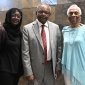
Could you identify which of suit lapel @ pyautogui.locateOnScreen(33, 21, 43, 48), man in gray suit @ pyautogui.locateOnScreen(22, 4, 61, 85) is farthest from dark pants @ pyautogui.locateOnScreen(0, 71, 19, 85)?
suit lapel @ pyautogui.locateOnScreen(33, 21, 43, 48)

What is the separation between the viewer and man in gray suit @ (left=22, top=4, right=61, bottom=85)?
3393 millimetres

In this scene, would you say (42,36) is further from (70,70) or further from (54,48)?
(70,70)

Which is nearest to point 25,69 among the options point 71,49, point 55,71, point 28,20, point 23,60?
point 23,60

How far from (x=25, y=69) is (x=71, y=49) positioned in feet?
1.91

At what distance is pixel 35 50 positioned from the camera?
3.41 meters

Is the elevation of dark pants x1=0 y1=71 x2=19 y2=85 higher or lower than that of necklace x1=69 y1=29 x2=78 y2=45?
lower

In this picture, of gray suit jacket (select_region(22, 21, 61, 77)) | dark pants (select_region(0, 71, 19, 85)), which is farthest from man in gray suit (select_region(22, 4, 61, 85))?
dark pants (select_region(0, 71, 19, 85))

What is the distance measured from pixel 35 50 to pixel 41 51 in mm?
71

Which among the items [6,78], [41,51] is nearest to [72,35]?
[41,51]

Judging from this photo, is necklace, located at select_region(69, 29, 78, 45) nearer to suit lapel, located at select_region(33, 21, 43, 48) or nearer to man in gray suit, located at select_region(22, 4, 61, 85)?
man in gray suit, located at select_region(22, 4, 61, 85)

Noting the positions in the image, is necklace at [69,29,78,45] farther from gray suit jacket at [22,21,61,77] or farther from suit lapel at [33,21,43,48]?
suit lapel at [33,21,43,48]

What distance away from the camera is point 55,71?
3.50 metres

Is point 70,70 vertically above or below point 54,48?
below

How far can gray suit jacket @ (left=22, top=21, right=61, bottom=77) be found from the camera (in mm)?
3395
